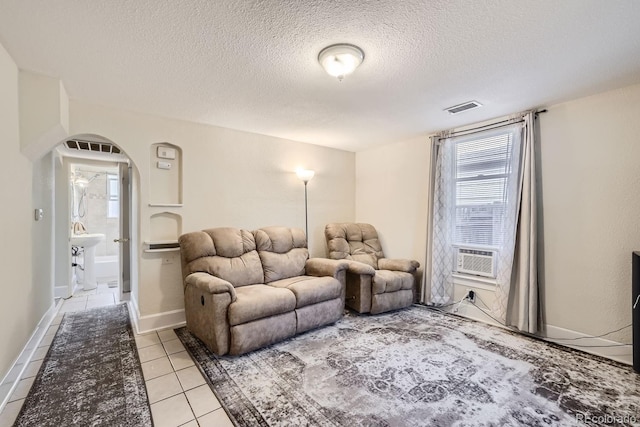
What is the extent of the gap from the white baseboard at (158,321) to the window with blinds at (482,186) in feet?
11.2

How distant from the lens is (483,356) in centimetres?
242

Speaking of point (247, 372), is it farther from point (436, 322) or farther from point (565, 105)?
point (565, 105)

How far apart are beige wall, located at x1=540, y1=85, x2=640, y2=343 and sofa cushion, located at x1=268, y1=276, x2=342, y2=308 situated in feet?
6.96

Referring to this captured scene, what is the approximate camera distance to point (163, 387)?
1.99 m

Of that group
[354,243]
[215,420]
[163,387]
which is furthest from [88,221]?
[215,420]

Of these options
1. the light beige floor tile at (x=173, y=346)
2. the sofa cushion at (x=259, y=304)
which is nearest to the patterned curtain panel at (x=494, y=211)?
the sofa cushion at (x=259, y=304)

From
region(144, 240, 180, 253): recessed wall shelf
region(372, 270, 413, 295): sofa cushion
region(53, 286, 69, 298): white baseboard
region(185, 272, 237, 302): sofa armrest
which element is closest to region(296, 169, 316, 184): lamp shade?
region(372, 270, 413, 295): sofa cushion

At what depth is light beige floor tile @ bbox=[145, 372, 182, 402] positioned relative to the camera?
1.89 metres

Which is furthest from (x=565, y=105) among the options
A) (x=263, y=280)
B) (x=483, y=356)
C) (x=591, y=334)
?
(x=263, y=280)

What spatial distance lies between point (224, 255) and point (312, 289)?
3.38 ft

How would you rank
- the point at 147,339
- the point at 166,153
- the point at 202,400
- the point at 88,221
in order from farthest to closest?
the point at 88,221 → the point at 166,153 → the point at 147,339 → the point at 202,400

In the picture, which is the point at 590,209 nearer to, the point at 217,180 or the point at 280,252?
the point at 280,252

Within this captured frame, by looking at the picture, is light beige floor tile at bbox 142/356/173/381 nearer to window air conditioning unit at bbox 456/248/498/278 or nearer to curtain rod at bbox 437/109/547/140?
window air conditioning unit at bbox 456/248/498/278

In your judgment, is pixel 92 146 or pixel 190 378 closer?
pixel 190 378
